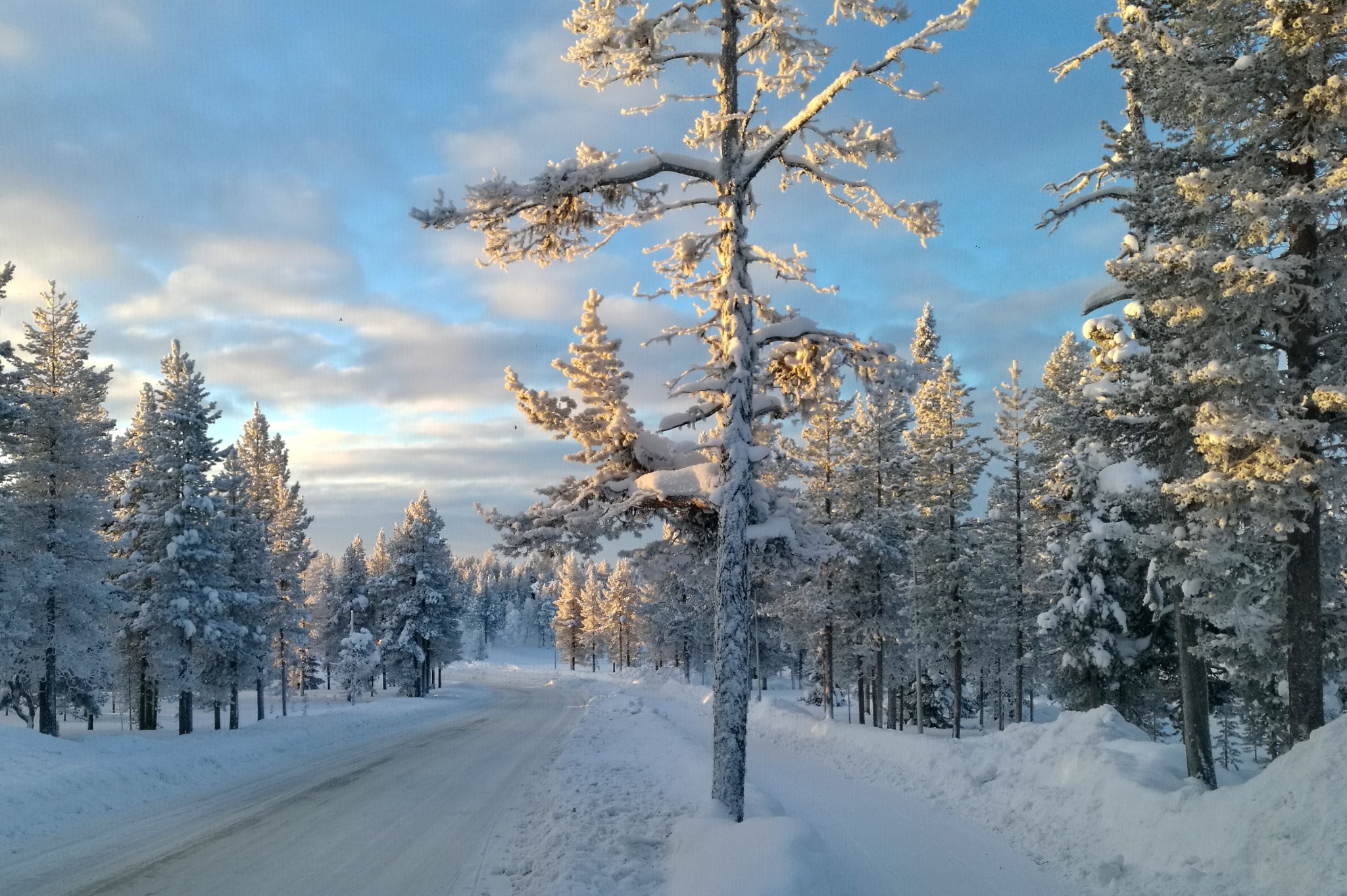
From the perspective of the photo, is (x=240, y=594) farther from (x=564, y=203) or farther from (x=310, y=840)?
(x=564, y=203)

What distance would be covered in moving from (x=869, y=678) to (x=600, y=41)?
37.1 meters

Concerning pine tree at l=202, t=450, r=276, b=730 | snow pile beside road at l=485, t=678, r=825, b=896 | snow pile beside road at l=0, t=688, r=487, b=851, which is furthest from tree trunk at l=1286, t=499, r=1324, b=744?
pine tree at l=202, t=450, r=276, b=730

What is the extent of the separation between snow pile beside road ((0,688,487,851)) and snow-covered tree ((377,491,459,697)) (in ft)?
76.6

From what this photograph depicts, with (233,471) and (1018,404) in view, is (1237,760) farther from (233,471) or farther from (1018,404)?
(233,471)

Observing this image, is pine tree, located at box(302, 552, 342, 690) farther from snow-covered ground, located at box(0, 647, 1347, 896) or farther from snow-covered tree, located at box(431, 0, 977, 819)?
snow-covered tree, located at box(431, 0, 977, 819)

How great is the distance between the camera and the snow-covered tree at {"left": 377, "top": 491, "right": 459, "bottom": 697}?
173ft

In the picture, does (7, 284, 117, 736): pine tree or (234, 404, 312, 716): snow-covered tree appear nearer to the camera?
(7, 284, 117, 736): pine tree

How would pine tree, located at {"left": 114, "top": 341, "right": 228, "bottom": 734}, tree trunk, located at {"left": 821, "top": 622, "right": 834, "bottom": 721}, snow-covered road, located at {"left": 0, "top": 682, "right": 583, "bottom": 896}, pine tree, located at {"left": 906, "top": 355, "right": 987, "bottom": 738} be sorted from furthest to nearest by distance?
tree trunk, located at {"left": 821, "top": 622, "right": 834, "bottom": 721}
pine tree, located at {"left": 906, "top": 355, "right": 987, "bottom": 738}
pine tree, located at {"left": 114, "top": 341, "right": 228, "bottom": 734}
snow-covered road, located at {"left": 0, "top": 682, "right": 583, "bottom": 896}

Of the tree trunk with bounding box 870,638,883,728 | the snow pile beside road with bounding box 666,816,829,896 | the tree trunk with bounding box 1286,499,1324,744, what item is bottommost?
the tree trunk with bounding box 870,638,883,728

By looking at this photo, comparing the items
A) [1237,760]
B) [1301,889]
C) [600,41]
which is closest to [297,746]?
[600,41]

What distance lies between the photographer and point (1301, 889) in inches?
299

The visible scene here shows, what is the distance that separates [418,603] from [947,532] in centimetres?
3715

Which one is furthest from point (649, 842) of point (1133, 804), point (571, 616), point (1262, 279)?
point (571, 616)

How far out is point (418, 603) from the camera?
52969 mm
